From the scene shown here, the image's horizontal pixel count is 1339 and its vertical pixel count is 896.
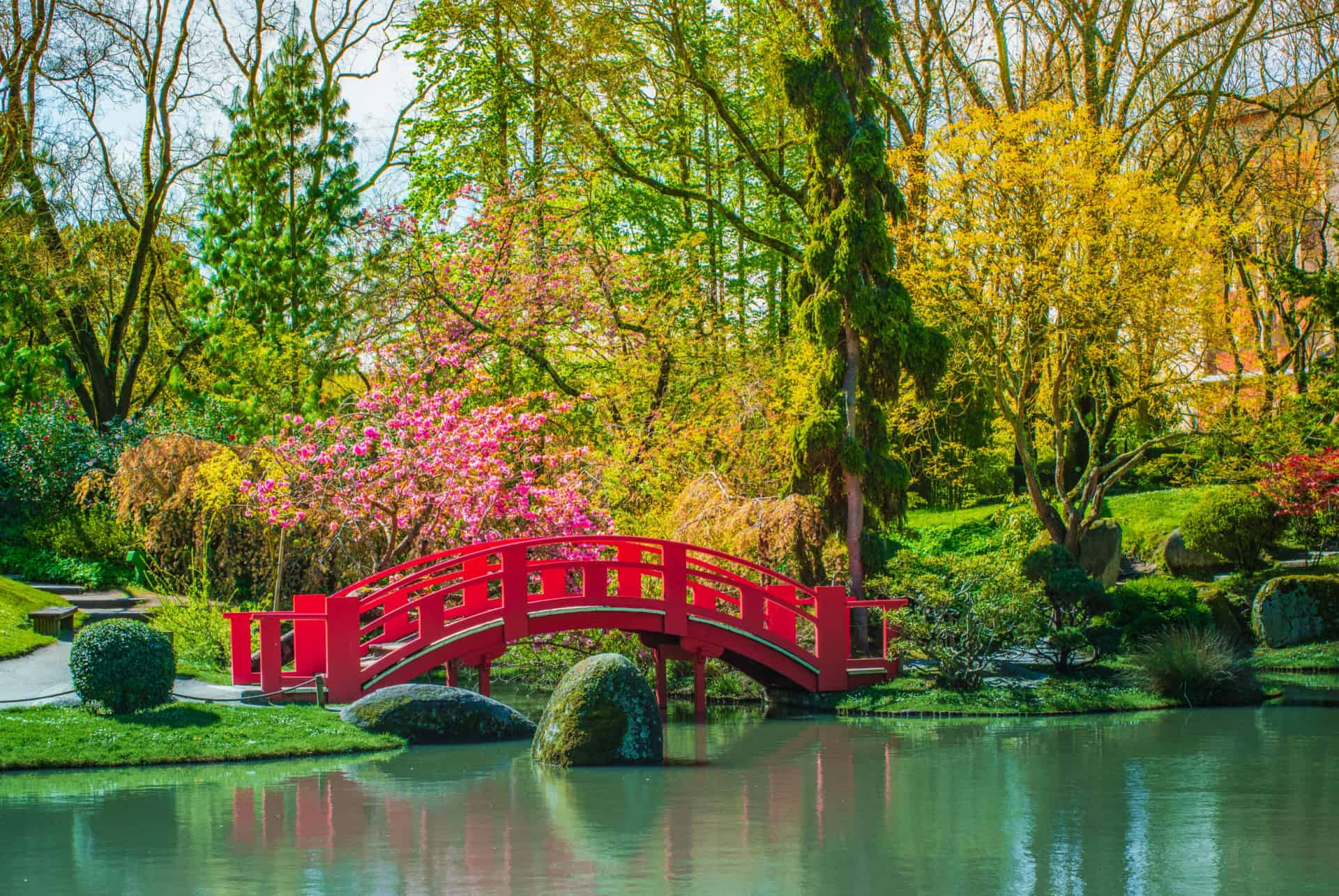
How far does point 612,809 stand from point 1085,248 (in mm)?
13344

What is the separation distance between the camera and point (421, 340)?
911 inches

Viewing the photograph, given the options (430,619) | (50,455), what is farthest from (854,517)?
(50,455)

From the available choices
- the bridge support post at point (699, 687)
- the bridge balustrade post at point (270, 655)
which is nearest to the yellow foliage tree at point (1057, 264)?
the bridge support post at point (699, 687)

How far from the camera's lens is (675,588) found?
675 inches

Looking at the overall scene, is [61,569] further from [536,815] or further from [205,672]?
[536,815]

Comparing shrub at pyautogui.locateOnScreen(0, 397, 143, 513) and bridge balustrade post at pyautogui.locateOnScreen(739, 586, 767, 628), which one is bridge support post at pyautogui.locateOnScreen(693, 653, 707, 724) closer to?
bridge balustrade post at pyautogui.locateOnScreen(739, 586, 767, 628)

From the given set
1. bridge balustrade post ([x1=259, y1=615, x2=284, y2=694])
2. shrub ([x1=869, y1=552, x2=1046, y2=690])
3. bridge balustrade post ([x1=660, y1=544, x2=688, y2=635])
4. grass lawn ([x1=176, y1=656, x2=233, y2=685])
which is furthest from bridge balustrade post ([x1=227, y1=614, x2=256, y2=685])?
shrub ([x1=869, y1=552, x2=1046, y2=690])

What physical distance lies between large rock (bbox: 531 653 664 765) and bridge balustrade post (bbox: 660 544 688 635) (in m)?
3.34

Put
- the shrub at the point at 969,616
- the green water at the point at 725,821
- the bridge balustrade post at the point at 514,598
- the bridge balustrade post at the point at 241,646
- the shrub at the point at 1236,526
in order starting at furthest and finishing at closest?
the shrub at the point at 1236,526
the shrub at the point at 969,616
the bridge balustrade post at the point at 514,598
the bridge balustrade post at the point at 241,646
the green water at the point at 725,821

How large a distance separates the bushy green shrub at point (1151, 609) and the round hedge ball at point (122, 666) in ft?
42.8

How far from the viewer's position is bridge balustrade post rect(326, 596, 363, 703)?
15148mm

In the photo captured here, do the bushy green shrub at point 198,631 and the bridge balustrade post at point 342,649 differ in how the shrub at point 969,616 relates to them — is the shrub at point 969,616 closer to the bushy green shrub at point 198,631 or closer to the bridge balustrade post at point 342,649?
the bridge balustrade post at point 342,649

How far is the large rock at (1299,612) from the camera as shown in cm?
2225

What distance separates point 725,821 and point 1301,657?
566 inches
